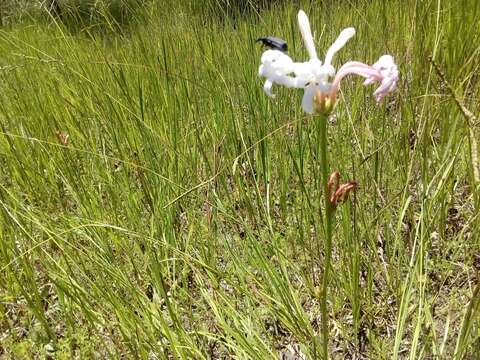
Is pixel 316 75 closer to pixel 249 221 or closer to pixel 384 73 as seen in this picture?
pixel 384 73

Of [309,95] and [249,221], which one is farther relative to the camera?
[249,221]

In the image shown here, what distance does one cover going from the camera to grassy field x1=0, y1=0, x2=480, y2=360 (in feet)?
3.16

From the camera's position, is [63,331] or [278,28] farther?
[278,28]

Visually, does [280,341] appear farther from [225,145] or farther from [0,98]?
[0,98]

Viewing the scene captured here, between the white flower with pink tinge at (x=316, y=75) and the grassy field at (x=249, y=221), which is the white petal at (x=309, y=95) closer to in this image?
the white flower with pink tinge at (x=316, y=75)

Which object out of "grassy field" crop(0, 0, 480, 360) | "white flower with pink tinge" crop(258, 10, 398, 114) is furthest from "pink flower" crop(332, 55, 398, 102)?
"grassy field" crop(0, 0, 480, 360)

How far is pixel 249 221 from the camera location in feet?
4.85

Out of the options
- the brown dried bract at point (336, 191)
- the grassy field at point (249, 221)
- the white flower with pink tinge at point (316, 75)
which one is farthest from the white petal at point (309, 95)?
the grassy field at point (249, 221)

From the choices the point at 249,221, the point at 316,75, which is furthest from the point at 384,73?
the point at 249,221

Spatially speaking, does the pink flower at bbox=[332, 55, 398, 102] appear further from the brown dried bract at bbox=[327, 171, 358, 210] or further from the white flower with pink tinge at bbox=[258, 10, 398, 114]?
the brown dried bract at bbox=[327, 171, 358, 210]

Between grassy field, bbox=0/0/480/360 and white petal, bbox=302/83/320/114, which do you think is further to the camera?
grassy field, bbox=0/0/480/360

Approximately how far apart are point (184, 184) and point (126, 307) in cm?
63

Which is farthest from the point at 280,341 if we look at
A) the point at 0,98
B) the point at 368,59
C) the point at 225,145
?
the point at 0,98

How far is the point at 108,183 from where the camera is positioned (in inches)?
57.1
